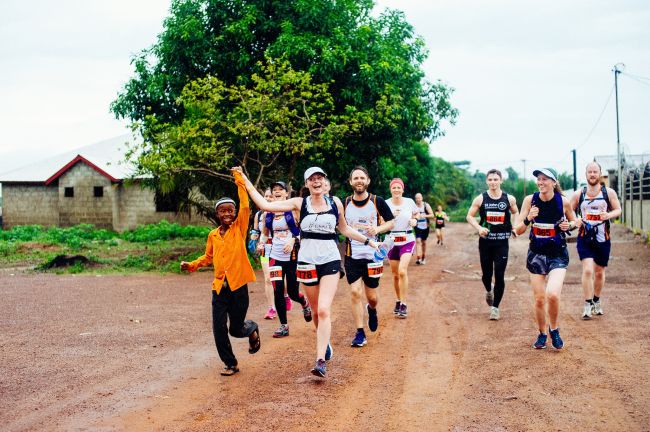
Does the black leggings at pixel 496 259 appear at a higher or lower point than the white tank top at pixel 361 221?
lower

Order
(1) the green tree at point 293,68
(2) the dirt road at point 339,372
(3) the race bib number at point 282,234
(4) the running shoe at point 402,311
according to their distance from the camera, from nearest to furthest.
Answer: (2) the dirt road at point 339,372 < (3) the race bib number at point 282,234 < (4) the running shoe at point 402,311 < (1) the green tree at point 293,68

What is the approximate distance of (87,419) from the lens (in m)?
5.73

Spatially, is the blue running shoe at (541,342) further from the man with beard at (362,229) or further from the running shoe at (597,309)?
the running shoe at (597,309)

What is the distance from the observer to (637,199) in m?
29.7

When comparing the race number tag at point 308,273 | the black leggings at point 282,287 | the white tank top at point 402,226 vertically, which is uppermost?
the white tank top at point 402,226

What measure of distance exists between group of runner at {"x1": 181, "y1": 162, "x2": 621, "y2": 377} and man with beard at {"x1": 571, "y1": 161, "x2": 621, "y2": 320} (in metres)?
0.01

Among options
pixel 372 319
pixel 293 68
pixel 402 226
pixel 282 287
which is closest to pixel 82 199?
pixel 293 68

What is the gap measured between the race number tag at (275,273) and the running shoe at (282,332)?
0.65 meters

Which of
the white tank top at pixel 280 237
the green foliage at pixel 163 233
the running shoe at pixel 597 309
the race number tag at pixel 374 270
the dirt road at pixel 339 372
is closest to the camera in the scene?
the dirt road at pixel 339 372

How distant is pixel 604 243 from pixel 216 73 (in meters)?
13.3

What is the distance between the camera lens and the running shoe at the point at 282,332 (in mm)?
9305

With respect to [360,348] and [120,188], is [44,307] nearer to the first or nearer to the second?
[360,348]

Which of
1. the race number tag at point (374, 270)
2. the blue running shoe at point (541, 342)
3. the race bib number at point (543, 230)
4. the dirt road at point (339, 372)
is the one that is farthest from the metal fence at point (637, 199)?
the race number tag at point (374, 270)

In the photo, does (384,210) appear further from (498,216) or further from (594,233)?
(594,233)
